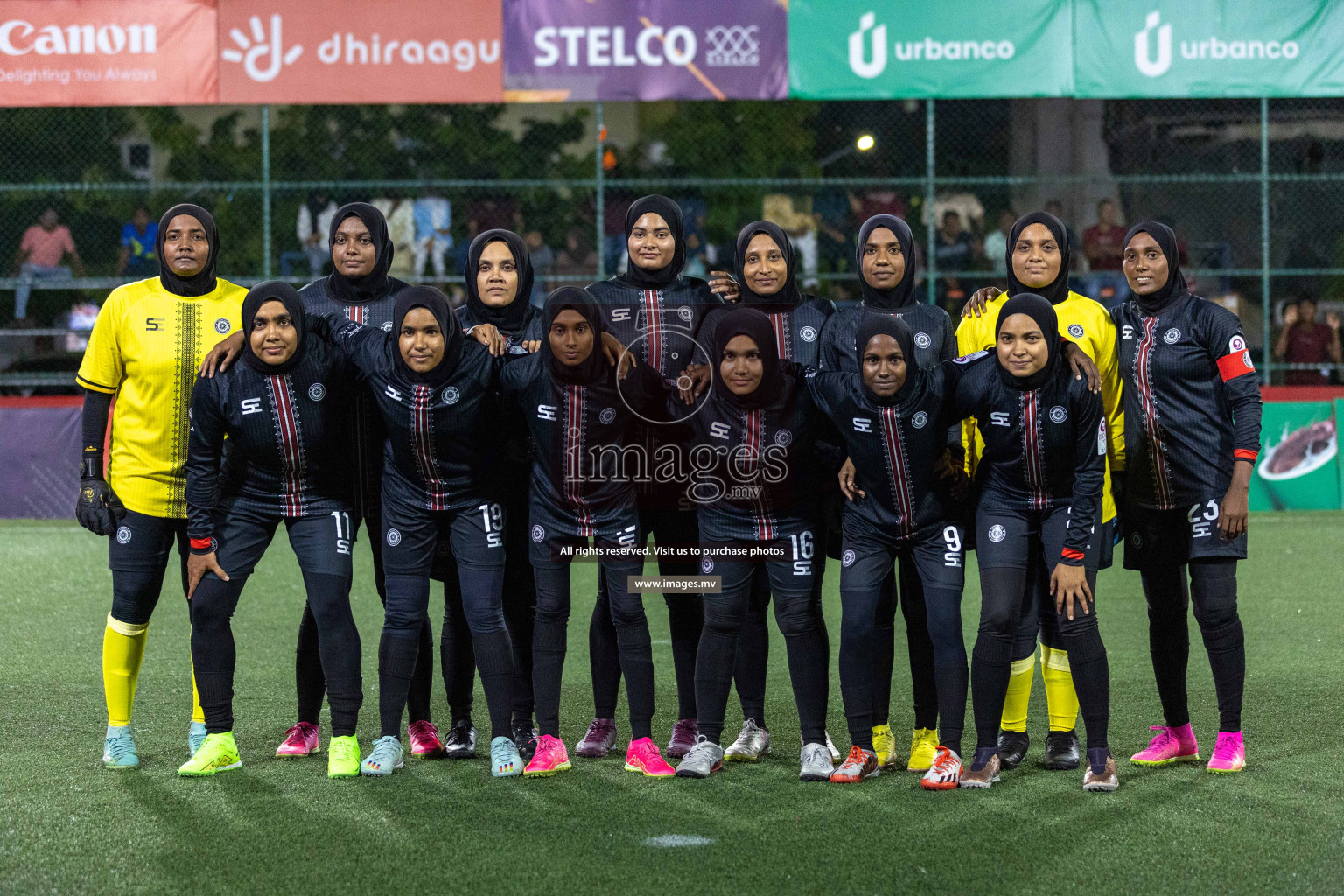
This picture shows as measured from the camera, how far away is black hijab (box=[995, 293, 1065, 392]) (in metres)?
4.71

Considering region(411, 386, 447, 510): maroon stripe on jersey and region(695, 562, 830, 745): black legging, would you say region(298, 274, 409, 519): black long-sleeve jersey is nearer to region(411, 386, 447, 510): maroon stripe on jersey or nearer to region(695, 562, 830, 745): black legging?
region(411, 386, 447, 510): maroon stripe on jersey

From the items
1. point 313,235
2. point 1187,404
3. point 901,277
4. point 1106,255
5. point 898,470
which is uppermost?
point 313,235

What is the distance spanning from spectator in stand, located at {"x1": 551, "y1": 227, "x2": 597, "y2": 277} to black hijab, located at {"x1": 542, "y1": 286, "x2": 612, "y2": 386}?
31.7 ft

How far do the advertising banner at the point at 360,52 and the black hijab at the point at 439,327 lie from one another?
8750mm

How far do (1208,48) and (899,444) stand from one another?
34.2ft

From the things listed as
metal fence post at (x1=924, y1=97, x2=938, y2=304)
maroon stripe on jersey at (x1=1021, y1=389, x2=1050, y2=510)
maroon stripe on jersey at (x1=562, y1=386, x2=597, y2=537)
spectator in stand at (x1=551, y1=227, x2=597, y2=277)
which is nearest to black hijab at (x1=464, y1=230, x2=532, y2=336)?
maroon stripe on jersey at (x1=562, y1=386, x2=597, y2=537)

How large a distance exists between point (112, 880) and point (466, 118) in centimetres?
1444

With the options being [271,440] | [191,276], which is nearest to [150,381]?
[191,276]

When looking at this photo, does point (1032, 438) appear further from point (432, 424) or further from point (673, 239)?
point (432, 424)

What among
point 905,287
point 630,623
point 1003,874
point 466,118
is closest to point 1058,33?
point 466,118

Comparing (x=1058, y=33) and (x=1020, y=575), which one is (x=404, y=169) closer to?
(x=1058, y=33)

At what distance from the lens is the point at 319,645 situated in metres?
5.12

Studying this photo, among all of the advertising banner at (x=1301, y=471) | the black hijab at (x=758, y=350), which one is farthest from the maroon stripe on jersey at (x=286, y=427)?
the advertising banner at (x=1301, y=471)

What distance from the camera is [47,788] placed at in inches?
189
